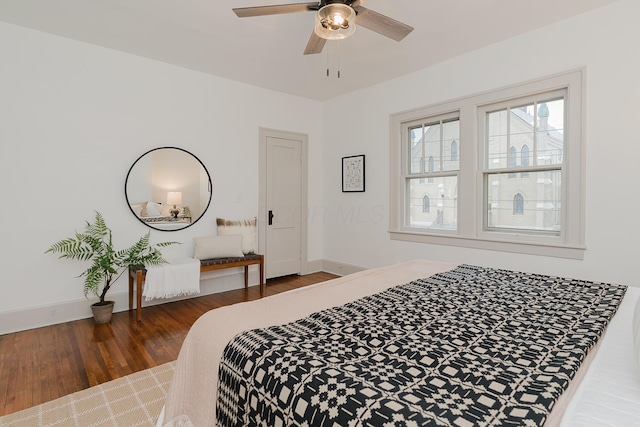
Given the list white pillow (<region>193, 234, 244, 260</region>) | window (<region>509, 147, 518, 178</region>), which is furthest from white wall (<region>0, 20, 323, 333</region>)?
window (<region>509, 147, 518, 178</region>)

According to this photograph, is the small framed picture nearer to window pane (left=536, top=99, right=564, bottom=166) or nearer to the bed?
window pane (left=536, top=99, right=564, bottom=166)

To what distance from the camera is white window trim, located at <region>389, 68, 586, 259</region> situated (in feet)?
9.61

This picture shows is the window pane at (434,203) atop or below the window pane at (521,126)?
below

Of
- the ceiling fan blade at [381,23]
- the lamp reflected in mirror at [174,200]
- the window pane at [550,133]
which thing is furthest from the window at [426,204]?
the lamp reflected in mirror at [174,200]

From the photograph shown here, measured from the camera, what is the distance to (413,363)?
1009 mm

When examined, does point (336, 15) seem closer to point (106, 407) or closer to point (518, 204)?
point (518, 204)

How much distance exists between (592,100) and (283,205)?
12.4 feet

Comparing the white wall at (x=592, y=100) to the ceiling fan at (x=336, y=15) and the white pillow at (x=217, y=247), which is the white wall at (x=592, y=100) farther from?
the white pillow at (x=217, y=247)

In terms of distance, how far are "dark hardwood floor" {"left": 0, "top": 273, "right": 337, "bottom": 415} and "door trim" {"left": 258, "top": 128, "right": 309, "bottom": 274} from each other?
4.83ft

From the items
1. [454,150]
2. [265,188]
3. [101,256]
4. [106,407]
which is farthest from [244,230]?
[454,150]

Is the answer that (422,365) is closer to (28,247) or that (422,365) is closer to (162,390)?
(162,390)

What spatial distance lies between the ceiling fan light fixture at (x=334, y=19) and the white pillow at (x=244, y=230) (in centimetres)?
272

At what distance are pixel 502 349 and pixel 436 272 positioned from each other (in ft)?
4.08

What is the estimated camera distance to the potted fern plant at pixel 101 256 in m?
3.23
